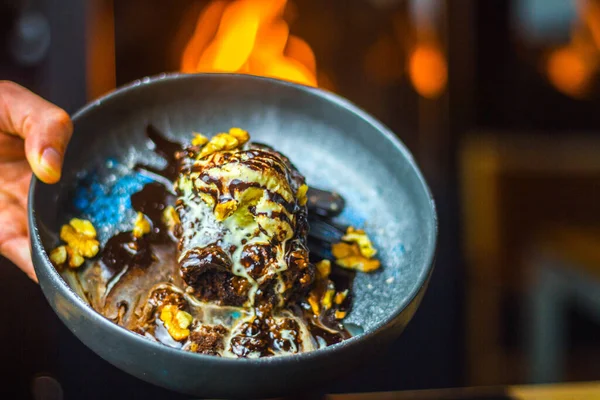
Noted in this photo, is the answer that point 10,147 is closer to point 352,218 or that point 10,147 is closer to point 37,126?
point 37,126

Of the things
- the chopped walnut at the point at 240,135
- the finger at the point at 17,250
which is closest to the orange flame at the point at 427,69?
the chopped walnut at the point at 240,135


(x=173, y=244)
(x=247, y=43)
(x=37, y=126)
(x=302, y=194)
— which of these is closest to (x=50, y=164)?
(x=37, y=126)

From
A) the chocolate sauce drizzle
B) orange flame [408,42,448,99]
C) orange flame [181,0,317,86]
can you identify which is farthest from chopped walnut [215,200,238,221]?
orange flame [408,42,448,99]

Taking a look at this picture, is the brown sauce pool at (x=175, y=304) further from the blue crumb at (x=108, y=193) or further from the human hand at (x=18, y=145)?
the human hand at (x=18, y=145)

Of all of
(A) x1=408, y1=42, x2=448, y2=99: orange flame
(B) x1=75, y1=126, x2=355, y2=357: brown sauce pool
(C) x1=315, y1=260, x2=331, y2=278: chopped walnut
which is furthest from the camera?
(A) x1=408, y1=42, x2=448, y2=99: orange flame

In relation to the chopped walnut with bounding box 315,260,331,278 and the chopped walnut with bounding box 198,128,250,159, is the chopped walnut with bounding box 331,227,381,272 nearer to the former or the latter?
the chopped walnut with bounding box 315,260,331,278

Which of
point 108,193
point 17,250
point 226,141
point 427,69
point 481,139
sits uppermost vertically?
point 427,69
